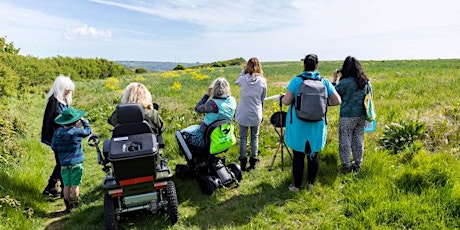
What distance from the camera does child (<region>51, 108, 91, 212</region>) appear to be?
4.65 meters

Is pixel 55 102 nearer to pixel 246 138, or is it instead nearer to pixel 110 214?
pixel 110 214

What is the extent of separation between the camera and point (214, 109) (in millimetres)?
5012

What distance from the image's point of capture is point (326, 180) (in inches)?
199

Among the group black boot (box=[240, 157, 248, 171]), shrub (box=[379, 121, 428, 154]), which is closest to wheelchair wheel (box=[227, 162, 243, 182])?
black boot (box=[240, 157, 248, 171])

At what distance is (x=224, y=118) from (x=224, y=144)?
433 mm

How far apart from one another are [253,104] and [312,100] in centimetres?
155

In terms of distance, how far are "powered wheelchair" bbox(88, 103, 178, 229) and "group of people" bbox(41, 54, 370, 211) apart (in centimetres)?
52

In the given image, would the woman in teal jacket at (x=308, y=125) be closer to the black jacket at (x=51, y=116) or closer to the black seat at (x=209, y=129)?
the black seat at (x=209, y=129)

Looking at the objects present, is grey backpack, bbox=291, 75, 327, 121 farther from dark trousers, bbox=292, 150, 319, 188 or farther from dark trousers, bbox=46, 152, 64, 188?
dark trousers, bbox=46, 152, 64, 188

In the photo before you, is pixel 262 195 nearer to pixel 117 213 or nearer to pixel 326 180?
pixel 326 180

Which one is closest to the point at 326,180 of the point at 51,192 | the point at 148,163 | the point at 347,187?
the point at 347,187

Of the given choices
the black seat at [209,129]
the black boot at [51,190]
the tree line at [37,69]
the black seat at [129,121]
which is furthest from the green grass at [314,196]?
the tree line at [37,69]

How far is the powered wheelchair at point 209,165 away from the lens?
4.92m

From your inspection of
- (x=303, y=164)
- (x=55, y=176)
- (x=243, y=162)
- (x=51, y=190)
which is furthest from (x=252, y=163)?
(x=51, y=190)
